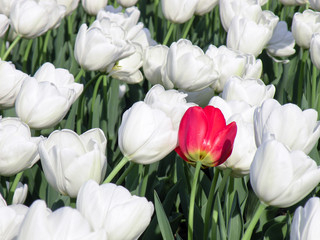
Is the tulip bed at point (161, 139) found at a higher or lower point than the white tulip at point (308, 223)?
lower

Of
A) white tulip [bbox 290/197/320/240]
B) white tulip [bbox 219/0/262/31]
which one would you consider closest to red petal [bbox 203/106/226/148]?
white tulip [bbox 290/197/320/240]

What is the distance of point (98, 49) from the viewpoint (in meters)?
1.55

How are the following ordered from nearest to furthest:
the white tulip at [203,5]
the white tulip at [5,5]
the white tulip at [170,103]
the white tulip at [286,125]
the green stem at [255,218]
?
the green stem at [255,218], the white tulip at [286,125], the white tulip at [170,103], the white tulip at [5,5], the white tulip at [203,5]

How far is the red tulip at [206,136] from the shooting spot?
1.00 meters

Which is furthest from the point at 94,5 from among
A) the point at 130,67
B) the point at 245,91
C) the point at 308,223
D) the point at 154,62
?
the point at 308,223

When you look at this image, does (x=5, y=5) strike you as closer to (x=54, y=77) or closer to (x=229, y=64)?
(x=54, y=77)

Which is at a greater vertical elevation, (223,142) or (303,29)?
(223,142)

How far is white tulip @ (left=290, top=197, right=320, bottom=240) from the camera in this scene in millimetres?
769

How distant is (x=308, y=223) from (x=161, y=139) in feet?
1.16

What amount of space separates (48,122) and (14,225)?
430 millimetres

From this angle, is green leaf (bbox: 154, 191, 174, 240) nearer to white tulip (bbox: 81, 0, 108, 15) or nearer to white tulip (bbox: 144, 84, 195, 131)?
white tulip (bbox: 144, 84, 195, 131)

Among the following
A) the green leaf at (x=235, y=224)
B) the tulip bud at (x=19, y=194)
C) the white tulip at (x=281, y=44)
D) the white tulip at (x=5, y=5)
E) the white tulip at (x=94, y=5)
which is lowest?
the white tulip at (x=281, y=44)

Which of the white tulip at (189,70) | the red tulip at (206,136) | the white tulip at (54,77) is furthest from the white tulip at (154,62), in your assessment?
the red tulip at (206,136)

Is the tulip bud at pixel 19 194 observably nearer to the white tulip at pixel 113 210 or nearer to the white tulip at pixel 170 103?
the white tulip at pixel 170 103
